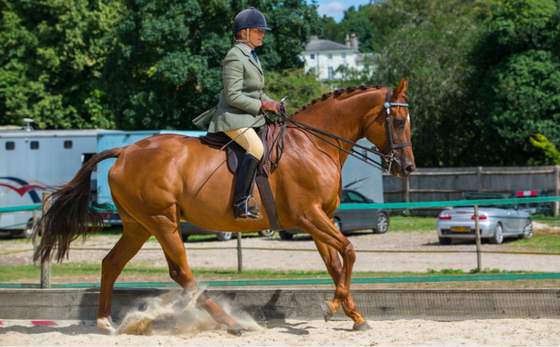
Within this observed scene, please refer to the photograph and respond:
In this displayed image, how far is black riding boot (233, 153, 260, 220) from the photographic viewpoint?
5.14 m

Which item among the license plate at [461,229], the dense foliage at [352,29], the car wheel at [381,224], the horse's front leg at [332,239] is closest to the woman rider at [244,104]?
the horse's front leg at [332,239]

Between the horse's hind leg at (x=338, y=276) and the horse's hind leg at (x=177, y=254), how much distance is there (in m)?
1.05

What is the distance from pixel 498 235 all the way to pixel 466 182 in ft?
35.0

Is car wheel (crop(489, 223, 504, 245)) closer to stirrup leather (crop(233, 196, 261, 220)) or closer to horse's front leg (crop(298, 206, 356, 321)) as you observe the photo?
horse's front leg (crop(298, 206, 356, 321))

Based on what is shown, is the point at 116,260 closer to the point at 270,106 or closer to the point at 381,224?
the point at 270,106

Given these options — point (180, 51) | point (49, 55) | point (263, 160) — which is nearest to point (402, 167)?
point (263, 160)

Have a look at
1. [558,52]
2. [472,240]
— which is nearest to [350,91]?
[472,240]

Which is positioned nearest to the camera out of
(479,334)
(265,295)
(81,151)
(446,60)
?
(479,334)

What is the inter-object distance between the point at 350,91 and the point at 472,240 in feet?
37.3

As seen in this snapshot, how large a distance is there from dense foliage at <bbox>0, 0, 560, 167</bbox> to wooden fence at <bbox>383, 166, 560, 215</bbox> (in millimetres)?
1565

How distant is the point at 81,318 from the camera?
20.6ft

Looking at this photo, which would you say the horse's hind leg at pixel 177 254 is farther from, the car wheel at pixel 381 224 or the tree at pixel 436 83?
the tree at pixel 436 83

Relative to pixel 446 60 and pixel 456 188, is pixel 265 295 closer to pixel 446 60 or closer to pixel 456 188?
pixel 456 188

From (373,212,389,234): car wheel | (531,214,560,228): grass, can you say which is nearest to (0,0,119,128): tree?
(373,212,389,234): car wheel
